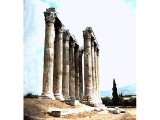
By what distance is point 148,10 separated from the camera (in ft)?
16.5

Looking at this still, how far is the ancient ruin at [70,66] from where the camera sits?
210 inches

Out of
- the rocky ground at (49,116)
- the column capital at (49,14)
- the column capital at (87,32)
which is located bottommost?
the rocky ground at (49,116)

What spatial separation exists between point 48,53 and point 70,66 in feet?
1.12

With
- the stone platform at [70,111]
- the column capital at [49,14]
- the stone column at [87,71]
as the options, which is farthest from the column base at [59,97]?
the column capital at [49,14]

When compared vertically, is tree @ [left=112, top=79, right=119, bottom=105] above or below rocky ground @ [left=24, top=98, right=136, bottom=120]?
above

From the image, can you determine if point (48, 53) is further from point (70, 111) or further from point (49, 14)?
point (70, 111)

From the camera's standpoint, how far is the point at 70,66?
6.05 meters

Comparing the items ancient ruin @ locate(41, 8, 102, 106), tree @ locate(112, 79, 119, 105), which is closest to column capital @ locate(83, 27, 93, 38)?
ancient ruin @ locate(41, 8, 102, 106)

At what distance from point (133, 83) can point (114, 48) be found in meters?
0.49

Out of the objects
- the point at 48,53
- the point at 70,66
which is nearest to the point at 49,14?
the point at 48,53

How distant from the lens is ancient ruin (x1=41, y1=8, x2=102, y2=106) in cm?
534

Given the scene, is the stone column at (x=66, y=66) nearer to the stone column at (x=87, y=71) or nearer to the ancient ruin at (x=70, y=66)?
the ancient ruin at (x=70, y=66)

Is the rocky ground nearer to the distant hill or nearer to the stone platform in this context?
the stone platform
